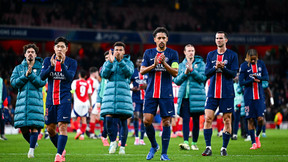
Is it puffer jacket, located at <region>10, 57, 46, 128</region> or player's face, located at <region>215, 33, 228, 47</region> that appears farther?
player's face, located at <region>215, 33, 228, 47</region>

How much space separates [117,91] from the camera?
1012 centimetres

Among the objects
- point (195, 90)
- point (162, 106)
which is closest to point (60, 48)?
point (162, 106)

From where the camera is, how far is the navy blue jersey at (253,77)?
12.1 meters

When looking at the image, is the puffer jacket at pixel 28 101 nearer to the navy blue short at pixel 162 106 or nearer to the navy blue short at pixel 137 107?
the navy blue short at pixel 162 106

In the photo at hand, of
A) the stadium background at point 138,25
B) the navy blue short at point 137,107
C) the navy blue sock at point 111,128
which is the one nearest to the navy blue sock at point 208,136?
the navy blue sock at point 111,128

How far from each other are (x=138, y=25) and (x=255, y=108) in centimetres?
2815

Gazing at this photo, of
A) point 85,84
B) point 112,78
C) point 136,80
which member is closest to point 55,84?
point 112,78

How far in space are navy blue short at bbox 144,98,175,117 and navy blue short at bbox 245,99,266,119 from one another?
3761mm

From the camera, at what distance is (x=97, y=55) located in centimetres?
3703

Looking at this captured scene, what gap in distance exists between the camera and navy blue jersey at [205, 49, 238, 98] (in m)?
9.79

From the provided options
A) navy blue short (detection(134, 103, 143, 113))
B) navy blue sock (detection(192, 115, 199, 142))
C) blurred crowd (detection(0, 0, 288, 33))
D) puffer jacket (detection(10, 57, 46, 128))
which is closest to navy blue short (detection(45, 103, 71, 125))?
puffer jacket (detection(10, 57, 46, 128))

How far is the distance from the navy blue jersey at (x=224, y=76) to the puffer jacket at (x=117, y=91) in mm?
1676

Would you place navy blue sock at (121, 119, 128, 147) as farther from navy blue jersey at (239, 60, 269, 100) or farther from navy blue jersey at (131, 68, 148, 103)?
navy blue jersey at (131, 68, 148, 103)

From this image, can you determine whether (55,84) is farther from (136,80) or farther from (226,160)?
(136,80)
